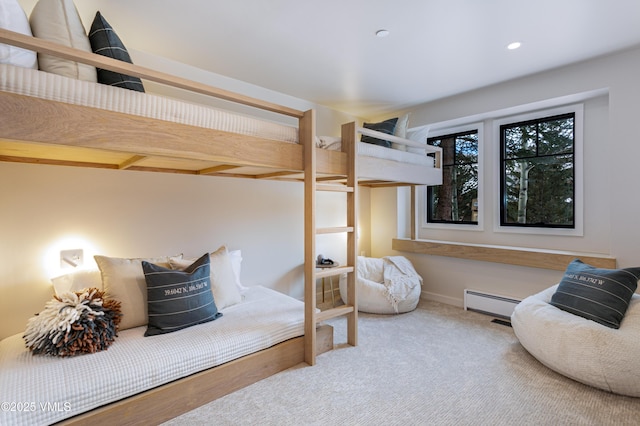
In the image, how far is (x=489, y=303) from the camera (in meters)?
3.32

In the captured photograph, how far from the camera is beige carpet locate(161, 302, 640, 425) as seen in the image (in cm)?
166

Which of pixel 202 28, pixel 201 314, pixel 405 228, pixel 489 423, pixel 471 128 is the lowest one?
pixel 489 423

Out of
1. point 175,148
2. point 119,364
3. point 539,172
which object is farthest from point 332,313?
point 539,172

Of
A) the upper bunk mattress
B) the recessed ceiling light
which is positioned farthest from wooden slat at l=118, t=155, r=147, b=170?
the recessed ceiling light

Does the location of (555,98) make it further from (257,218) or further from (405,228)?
(257,218)

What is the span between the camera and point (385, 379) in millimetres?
2037

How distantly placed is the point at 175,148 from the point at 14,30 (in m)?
0.80

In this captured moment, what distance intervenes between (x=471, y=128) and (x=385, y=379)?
124 inches

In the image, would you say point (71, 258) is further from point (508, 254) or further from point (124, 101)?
point (508, 254)

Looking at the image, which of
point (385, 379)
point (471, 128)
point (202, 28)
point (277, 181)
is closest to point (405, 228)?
point (471, 128)

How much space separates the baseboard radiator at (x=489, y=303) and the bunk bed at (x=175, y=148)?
5.64 ft

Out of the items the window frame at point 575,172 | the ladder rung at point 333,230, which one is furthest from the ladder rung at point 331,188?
the window frame at point 575,172

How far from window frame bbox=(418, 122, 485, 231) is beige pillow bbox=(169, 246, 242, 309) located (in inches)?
111

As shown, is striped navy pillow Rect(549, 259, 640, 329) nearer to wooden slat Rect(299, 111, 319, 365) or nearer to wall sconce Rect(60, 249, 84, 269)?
wooden slat Rect(299, 111, 319, 365)
